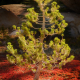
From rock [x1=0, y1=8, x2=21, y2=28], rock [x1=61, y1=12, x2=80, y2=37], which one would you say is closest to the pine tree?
rock [x1=61, y1=12, x2=80, y2=37]

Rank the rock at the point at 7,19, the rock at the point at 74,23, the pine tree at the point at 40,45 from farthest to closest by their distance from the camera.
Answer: the rock at the point at 7,19
the rock at the point at 74,23
the pine tree at the point at 40,45

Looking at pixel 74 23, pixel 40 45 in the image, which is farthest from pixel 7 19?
pixel 40 45

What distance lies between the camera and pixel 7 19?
36.5 feet

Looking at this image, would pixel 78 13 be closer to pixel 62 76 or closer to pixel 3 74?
pixel 62 76

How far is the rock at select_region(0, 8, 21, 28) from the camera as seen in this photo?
10945 mm

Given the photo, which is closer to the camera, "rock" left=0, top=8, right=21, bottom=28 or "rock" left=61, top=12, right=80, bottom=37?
"rock" left=61, top=12, right=80, bottom=37

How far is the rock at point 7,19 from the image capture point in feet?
35.9

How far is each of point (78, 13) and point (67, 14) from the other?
0.92 m

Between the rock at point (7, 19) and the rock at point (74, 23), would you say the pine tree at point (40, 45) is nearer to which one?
the rock at point (74, 23)

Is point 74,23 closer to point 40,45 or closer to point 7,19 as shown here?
point 7,19

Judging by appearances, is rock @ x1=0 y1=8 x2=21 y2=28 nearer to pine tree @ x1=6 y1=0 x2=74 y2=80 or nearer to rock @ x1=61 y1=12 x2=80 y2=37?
rock @ x1=61 y1=12 x2=80 y2=37

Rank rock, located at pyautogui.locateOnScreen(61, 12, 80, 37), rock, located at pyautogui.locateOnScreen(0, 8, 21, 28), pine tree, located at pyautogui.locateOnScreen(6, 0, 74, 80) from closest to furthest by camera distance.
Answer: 1. pine tree, located at pyautogui.locateOnScreen(6, 0, 74, 80)
2. rock, located at pyautogui.locateOnScreen(61, 12, 80, 37)
3. rock, located at pyautogui.locateOnScreen(0, 8, 21, 28)

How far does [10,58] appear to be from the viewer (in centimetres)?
334

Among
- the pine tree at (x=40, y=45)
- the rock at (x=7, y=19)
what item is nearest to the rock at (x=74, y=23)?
the rock at (x=7, y=19)
